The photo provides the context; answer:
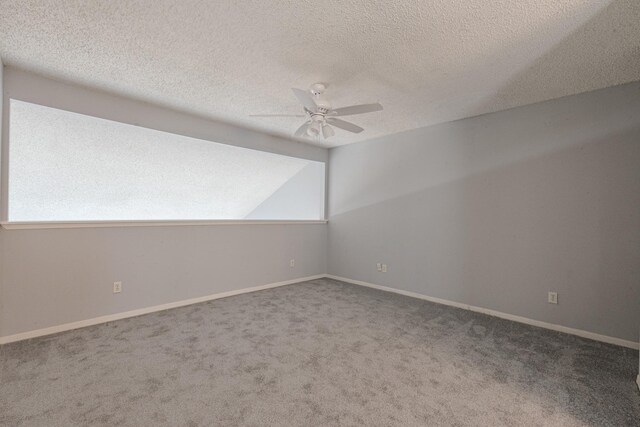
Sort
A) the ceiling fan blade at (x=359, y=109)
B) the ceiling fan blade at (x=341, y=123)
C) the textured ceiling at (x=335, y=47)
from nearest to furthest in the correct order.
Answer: the textured ceiling at (x=335, y=47) → the ceiling fan blade at (x=359, y=109) → the ceiling fan blade at (x=341, y=123)

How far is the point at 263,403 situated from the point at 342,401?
470mm

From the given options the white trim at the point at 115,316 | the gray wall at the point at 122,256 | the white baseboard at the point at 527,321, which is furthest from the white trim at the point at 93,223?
the white baseboard at the point at 527,321

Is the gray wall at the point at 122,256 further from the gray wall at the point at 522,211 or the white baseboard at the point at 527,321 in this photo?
the white baseboard at the point at 527,321

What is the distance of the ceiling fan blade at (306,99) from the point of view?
227 cm

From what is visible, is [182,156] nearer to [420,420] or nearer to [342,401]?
[342,401]

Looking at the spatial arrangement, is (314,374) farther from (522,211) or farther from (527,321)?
(522,211)

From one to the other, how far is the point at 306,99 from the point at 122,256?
2513 millimetres

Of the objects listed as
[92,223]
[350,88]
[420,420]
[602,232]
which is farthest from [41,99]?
[602,232]

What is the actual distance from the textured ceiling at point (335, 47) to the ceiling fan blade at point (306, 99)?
267 mm

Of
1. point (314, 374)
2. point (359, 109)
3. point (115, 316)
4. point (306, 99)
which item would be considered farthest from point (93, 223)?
point (359, 109)

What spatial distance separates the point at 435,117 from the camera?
11.9 ft

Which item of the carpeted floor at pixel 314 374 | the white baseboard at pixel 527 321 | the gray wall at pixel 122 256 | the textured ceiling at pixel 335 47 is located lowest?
the carpeted floor at pixel 314 374

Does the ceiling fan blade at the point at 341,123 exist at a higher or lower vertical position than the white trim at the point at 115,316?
higher

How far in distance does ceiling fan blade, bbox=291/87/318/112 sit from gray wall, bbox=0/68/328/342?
1807 mm
